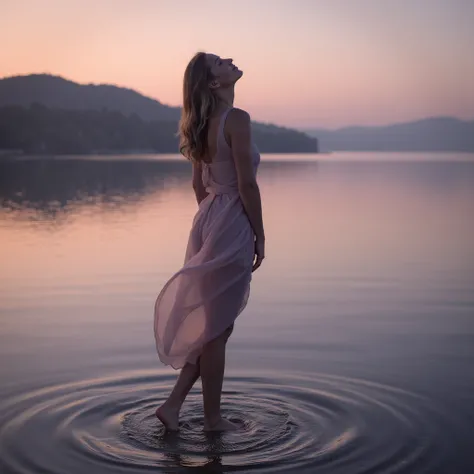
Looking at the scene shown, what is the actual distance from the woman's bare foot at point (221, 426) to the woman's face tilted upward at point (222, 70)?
1.67 m

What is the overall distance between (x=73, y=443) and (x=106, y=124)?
135 m

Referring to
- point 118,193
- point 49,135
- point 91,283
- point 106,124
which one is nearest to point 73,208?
point 118,193

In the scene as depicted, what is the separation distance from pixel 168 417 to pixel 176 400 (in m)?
0.11

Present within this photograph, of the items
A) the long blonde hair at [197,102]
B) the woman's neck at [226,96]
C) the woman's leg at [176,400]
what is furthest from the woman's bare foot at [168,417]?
the woman's neck at [226,96]

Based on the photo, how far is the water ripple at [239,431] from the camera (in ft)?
12.8

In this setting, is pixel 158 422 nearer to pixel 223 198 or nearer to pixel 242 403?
pixel 242 403

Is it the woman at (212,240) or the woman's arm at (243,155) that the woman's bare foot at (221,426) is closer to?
the woman at (212,240)

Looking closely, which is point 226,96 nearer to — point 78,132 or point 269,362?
point 269,362

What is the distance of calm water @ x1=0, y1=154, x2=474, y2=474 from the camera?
4.05 metres

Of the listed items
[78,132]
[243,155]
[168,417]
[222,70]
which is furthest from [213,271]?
[78,132]

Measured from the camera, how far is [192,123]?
4.37 m

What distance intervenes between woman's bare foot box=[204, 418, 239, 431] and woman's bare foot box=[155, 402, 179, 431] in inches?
6.0

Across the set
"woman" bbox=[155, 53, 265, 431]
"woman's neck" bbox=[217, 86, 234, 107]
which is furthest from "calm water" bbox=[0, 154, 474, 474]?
"woman's neck" bbox=[217, 86, 234, 107]

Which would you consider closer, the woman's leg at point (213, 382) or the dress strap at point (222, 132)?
the dress strap at point (222, 132)
